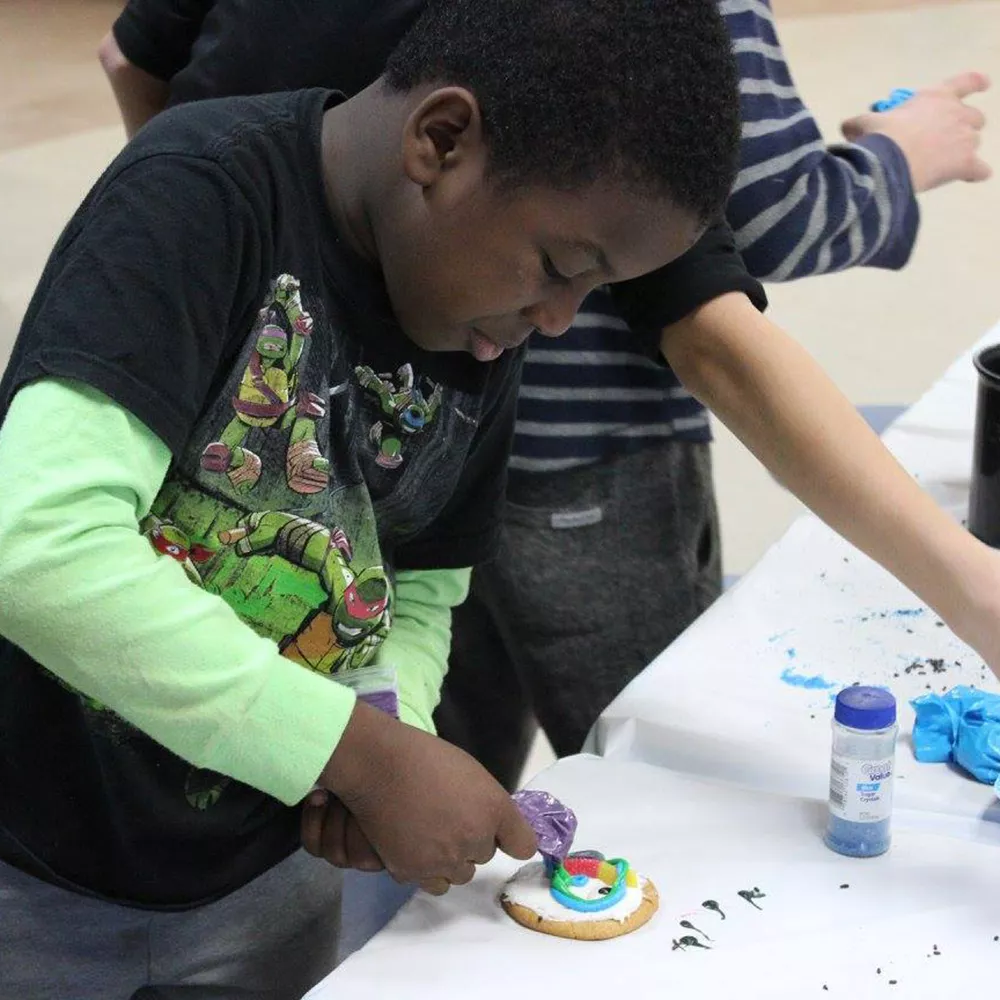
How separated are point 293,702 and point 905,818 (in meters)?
0.46

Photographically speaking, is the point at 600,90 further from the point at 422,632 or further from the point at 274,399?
A: the point at 422,632

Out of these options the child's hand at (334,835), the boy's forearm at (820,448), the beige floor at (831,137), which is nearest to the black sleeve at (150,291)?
the child's hand at (334,835)

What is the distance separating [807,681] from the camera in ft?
3.88

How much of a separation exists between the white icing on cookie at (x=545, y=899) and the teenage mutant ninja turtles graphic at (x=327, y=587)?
0.18 meters

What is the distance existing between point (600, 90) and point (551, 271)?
0.36 ft

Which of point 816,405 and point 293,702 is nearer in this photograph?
point 293,702

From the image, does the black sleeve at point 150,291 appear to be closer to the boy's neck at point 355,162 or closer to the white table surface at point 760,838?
the boy's neck at point 355,162

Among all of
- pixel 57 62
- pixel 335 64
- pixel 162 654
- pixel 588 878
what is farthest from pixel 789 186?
pixel 57 62

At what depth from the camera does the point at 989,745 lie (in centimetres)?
105

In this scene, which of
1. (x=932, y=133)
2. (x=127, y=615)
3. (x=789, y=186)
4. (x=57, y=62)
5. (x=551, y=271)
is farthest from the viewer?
(x=57, y=62)

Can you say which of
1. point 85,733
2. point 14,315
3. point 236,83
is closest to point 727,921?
point 85,733

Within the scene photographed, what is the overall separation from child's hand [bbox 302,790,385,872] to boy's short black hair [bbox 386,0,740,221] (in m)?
0.38

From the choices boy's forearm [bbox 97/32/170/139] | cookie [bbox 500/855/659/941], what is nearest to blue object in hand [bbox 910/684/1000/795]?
cookie [bbox 500/855/659/941]

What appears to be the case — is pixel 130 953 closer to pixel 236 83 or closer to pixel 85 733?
pixel 85 733
